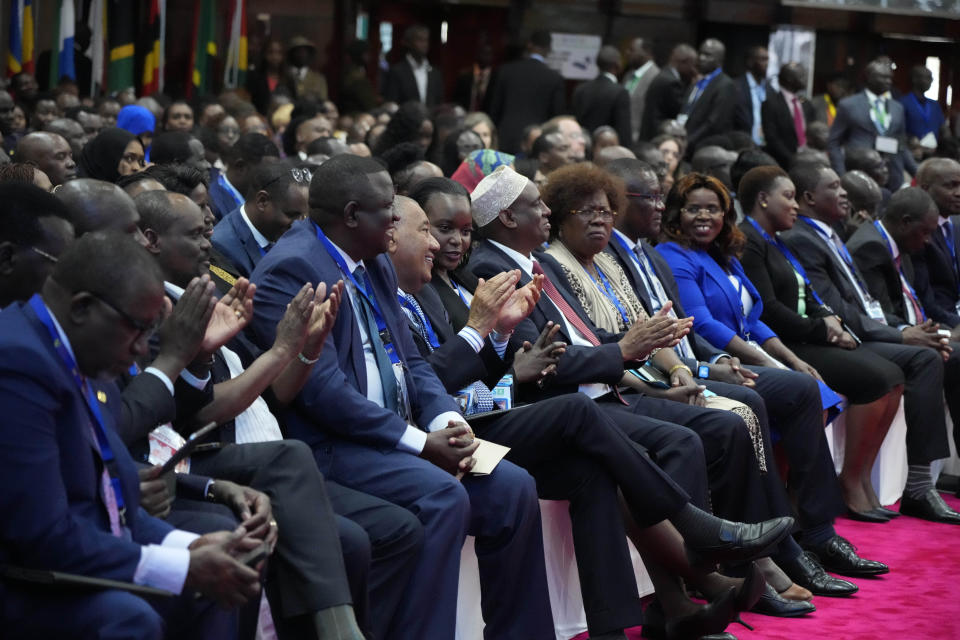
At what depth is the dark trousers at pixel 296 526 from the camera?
3.42 metres

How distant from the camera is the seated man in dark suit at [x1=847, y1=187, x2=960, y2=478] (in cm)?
744

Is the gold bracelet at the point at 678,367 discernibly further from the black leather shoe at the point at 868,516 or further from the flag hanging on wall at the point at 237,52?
the flag hanging on wall at the point at 237,52

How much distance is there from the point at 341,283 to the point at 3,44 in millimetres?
11290

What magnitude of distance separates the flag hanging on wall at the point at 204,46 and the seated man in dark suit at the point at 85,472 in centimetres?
1240

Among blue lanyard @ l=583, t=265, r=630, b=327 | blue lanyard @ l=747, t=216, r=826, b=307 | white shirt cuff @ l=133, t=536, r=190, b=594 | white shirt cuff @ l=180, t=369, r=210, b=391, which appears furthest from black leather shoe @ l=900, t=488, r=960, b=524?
white shirt cuff @ l=133, t=536, r=190, b=594

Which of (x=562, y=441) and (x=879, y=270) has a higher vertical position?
(x=879, y=270)

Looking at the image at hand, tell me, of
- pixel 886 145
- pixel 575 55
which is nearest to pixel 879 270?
pixel 886 145

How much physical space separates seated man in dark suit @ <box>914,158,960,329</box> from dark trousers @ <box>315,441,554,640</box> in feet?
15.0

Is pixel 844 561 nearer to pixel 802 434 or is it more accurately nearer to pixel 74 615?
pixel 802 434

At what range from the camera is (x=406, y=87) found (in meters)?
14.0

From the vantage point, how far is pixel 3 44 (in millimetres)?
13867

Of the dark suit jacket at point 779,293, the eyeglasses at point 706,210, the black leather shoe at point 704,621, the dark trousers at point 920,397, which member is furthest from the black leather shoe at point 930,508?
the black leather shoe at point 704,621

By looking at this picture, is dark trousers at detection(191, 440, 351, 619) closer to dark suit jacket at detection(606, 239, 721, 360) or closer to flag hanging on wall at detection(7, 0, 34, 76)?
dark suit jacket at detection(606, 239, 721, 360)

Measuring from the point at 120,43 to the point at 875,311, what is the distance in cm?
911
